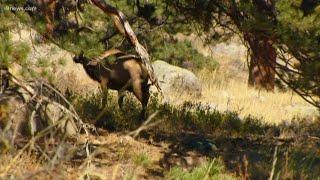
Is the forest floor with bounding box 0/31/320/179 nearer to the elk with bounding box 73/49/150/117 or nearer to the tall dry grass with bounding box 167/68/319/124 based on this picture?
the tall dry grass with bounding box 167/68/319/124

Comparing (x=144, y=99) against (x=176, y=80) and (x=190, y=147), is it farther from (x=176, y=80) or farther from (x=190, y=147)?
(x=176, y=80)

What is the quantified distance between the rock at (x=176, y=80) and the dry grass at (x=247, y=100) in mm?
308

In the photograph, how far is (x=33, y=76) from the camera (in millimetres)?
6875

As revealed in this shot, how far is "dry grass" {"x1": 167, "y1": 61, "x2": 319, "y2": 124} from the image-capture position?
14.0 m

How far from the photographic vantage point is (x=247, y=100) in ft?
51.8

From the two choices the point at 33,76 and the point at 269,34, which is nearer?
the point at 33,76

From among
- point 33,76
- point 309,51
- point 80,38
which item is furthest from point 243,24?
point 33,76

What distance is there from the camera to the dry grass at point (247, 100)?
1400 cm

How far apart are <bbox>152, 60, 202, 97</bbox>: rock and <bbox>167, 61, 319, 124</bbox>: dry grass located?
1.01 feet

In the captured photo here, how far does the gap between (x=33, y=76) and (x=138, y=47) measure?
1.43 metres

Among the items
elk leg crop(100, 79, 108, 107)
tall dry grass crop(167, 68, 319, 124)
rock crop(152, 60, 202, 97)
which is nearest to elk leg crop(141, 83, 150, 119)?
elk leg crop(100, 79, 108, 107)

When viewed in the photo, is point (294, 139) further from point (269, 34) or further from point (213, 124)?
point (269, 34)

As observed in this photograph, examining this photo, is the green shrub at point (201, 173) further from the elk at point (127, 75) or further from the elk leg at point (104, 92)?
the elk leg at point (104, 92)

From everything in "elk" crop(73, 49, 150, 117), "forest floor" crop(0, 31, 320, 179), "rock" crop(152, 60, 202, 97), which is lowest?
"forest floor" crop(0, 31, 320, 179)
